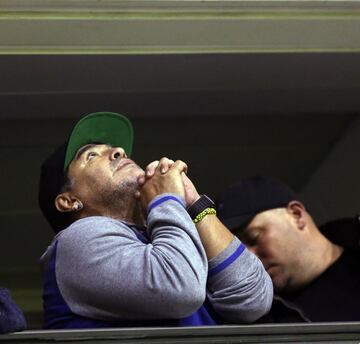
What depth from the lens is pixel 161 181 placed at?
3.31 metres

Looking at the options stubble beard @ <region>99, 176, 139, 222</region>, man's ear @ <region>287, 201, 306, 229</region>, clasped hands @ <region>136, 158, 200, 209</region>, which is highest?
clasped hands @ <region>136, 158, 200, 209</region>

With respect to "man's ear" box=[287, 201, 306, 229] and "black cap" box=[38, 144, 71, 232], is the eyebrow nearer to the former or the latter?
"black cap" box=[38, 144, 71, 232]

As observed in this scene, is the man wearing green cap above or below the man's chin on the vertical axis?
above

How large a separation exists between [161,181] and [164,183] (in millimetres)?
16

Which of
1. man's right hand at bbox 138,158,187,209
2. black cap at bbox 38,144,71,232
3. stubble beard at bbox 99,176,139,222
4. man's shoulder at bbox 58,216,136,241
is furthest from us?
black cap at bbox 38,144,71,232

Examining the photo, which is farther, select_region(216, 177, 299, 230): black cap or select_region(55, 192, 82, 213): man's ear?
select_region(216, 177, 299, 230): black cap

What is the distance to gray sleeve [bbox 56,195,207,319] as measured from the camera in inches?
118

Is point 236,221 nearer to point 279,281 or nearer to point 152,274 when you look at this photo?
point 279,281

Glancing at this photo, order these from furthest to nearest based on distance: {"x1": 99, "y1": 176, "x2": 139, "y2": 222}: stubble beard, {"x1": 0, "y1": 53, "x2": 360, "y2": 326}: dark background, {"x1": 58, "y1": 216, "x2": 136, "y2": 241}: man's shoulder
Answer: {"x1": 0, "y1": 53, "x2": 360, "y2": 326}: dark background
{"x1": 99, "y1": 176, "x2": 139, "y2": 222}: stubble beard
{"x1": 58, "y1": 216, "x2": 136, "y2": 241}: man's shoulder

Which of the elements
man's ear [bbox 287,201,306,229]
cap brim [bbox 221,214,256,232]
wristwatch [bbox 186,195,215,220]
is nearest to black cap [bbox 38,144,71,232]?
wristwatch [bbox 186,195,215,220]

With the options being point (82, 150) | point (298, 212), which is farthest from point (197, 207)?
point (298, 212)

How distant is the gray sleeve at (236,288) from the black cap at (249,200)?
114 centimetres

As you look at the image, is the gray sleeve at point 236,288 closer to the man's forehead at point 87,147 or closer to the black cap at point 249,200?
the man's forehead at point 87,147

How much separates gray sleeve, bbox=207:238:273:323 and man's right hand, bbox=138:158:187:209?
23cm
